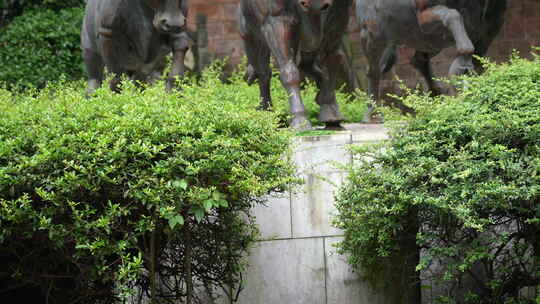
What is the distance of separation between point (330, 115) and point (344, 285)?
184 centimetres

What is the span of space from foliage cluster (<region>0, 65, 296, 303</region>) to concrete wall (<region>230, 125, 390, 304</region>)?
2.23ft

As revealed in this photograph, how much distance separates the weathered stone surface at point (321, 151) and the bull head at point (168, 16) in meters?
1.75

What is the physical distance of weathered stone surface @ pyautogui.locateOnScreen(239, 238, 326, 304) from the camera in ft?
20.8

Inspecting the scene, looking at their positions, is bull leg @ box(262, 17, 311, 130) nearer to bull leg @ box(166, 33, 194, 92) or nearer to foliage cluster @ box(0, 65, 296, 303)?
bull leg @ box(166, 33, 194, 92)

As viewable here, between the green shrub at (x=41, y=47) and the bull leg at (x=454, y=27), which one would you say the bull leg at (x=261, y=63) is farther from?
the green shrub at (x=41, y=47)

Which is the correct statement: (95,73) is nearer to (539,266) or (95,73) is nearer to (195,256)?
(195,256)

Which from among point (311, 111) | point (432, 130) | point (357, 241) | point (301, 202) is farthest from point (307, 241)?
point (311, 111)

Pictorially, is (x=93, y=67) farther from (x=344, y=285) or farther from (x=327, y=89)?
(x=344, y=285)

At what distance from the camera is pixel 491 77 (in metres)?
5.88

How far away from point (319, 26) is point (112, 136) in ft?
10.2

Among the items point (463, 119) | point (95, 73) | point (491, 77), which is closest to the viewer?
point (463, 119)

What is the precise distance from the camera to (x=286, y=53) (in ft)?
24.5

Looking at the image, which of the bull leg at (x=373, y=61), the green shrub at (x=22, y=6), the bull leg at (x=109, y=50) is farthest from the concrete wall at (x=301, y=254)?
the green shrub at (x=22, y=6)

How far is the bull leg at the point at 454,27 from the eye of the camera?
7414 millimetres
